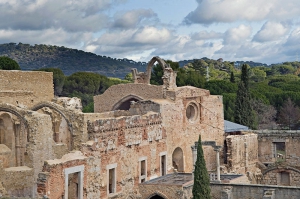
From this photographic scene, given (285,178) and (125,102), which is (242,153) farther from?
(125,102)

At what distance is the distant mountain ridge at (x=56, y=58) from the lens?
399 feet

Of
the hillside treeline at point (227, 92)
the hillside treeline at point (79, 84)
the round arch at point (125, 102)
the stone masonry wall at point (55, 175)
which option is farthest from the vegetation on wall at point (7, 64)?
the stone masonry wall at point (55, 175)

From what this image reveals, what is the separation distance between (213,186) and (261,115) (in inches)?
1382

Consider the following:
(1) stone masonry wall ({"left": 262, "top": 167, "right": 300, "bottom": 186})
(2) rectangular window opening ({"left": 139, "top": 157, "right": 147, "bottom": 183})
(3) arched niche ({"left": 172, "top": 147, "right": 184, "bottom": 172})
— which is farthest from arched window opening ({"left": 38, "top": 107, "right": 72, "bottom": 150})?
(1) stone masonry wall ({"left": 262, "top": 167, "right": 300, "bottom": 186})

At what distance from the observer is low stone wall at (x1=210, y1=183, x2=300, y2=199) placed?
24.5m

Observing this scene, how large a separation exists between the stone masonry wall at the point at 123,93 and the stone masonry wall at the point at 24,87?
14.4 ft

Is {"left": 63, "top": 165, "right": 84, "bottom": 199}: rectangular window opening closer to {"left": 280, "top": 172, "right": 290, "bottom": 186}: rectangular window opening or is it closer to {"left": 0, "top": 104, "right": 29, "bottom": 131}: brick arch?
{"left": 0, "top": 104, "right": 29, "bottom": 131}: brick arch

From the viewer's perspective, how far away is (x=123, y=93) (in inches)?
1342

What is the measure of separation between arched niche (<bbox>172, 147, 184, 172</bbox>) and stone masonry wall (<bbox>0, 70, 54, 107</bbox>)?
831 centimetres

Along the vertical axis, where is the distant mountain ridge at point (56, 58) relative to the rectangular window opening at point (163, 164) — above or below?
above

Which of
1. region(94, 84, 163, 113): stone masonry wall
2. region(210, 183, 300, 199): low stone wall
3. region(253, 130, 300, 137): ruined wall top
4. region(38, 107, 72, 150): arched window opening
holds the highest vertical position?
region(94, 84, 163, 113): stone masonry wall

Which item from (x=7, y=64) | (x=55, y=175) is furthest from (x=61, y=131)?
(x=7, y=64)

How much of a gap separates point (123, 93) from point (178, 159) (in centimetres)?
570

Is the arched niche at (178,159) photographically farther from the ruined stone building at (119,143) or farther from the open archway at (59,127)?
the open archway at (59,127)
